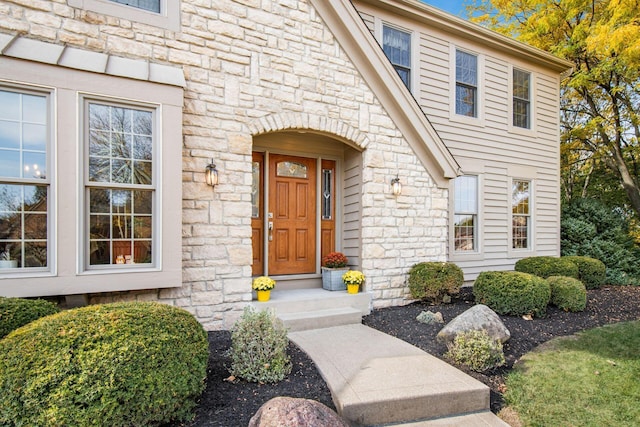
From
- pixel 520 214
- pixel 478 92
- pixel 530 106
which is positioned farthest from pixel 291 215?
pixel 530 106

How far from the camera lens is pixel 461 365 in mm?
3791

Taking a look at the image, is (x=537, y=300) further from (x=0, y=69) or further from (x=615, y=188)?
(x=615, y=188)

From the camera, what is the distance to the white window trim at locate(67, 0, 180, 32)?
3977mm

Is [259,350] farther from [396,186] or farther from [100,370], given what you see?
[396,186]

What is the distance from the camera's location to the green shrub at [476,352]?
12.3 ft

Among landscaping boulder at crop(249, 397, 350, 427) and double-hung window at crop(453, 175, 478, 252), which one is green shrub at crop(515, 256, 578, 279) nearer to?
double-hung window at crop(453, 175, 478, 252)

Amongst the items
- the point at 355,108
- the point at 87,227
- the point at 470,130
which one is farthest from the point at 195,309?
the point at 470,130

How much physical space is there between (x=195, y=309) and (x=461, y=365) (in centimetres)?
328

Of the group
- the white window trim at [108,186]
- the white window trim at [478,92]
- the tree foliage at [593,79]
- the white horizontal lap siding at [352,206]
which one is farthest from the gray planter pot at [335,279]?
the tree foliage at [593,79]

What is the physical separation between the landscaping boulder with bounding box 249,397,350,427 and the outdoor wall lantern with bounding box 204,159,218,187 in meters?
2.98

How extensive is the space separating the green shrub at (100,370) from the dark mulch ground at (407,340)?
0.30 metres

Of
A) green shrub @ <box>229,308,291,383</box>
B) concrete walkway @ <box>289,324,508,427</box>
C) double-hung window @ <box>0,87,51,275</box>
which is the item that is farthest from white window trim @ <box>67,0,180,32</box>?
concrete walkway @ <box>289,324,508,427</box>

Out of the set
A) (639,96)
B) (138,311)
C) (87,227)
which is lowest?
(138,311)

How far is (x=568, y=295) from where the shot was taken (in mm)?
6035
